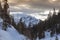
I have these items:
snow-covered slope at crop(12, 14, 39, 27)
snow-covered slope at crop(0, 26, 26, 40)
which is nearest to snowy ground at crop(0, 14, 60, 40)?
snow-covered slope at crop(0, 26, 26, 40)

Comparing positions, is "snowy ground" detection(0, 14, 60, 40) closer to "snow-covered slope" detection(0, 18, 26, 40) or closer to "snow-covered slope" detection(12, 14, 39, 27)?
"snow-covered slope" detection(0, 18, 26, 40)

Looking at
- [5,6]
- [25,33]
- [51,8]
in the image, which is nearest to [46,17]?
[51,8]

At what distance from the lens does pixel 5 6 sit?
3512 millimetres

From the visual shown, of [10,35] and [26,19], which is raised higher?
[26,19]

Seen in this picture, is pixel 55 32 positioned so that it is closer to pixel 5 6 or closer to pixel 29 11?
pixel 29 11

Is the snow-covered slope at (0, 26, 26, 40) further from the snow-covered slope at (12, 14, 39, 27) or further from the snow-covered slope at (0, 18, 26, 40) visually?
the snow-covered slope at (12, 14, 39, 27)

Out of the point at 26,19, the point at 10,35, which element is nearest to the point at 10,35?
the point at 10,35

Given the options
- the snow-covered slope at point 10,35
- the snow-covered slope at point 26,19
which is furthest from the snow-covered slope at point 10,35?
the snow-covered slope at point 26,19

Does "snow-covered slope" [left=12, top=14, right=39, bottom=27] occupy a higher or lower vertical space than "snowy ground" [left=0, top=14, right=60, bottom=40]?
higher

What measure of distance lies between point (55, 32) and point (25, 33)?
53 cm

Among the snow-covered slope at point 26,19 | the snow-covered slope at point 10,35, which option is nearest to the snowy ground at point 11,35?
the snow-covered slope at point 10,35

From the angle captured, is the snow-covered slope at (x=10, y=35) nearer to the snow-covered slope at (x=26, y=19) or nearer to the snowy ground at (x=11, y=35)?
the snowy ground at (x=11, y=35)

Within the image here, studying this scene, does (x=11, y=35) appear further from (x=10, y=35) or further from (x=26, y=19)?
(x=26, y=19)

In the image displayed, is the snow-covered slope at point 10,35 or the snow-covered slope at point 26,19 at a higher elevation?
the snow-covered slope at point 26,19
